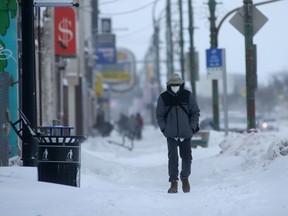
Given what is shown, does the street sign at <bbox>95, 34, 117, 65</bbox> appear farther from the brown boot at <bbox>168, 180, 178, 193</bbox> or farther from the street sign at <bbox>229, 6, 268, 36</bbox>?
the brown boot at <bbox>168, 180, 178, 193</bbox>

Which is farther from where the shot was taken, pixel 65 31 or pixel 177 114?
pixel 65 31

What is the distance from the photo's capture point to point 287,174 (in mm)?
11352

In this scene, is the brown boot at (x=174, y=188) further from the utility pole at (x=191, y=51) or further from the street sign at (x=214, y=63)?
the utility pole at (x=191, y=51)

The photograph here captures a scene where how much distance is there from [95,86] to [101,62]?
4.83m

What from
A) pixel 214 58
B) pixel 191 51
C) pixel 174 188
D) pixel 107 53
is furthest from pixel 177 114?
pixel 107 53

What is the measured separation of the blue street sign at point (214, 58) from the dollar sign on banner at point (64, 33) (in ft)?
22.3

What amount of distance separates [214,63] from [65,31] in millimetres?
7374

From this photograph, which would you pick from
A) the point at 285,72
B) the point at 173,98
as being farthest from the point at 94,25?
the point at 173,98

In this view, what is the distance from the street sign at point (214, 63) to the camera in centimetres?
2344

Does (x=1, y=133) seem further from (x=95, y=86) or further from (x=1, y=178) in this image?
(x=95, y=86)

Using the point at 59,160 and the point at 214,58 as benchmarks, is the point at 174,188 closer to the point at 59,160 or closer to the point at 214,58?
the point at 59,160

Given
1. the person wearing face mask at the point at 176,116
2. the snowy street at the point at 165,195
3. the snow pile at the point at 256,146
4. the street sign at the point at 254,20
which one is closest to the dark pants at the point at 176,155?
the person wearing face mask at the point at 176,116

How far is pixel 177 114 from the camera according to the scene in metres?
11.7

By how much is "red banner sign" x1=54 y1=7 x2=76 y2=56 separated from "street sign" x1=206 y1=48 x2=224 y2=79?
6.71 m
